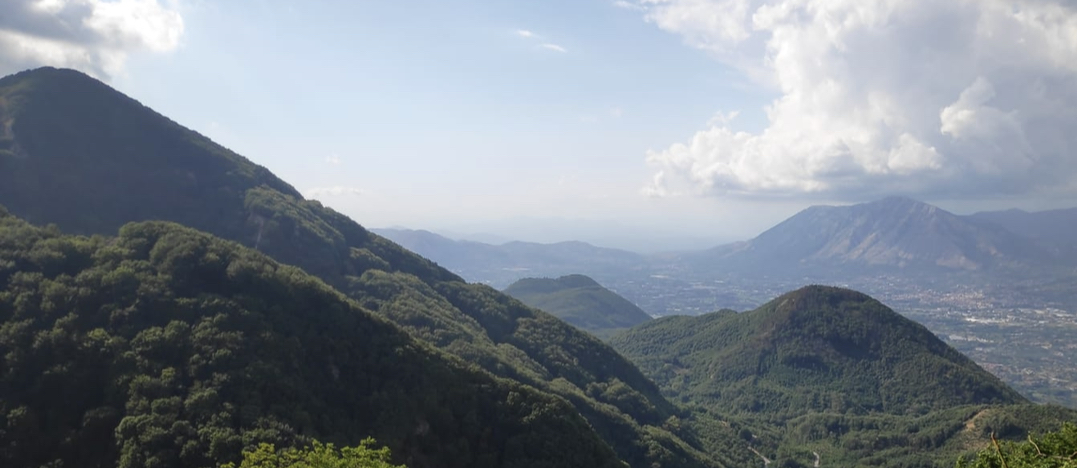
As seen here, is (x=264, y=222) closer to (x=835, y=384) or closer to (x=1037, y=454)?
(x=1037, y=454)

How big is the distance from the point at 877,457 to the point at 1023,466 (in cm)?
8735

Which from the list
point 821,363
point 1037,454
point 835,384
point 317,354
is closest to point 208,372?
point 317,354

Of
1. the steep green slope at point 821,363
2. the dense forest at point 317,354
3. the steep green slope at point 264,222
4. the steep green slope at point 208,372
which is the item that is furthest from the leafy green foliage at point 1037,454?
the steep green slope at point 821,363

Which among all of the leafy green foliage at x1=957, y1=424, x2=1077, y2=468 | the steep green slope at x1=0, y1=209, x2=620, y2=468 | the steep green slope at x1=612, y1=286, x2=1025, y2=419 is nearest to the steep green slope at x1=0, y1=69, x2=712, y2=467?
the steep green slope at x1=0, y1=209, x2=620, y2=468

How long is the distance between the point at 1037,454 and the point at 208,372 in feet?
177

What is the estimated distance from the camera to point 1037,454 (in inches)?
999

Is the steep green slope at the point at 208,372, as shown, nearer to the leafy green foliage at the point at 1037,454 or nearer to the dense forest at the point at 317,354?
the dense forest at the point at 317,354

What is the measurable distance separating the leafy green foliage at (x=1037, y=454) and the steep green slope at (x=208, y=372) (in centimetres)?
3369

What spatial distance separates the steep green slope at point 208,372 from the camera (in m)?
42.8

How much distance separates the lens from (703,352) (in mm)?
171375

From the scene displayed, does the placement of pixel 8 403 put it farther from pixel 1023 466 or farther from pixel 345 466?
pixel 1023 466

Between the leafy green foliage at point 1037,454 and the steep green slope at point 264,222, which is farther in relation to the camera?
the steep green slope at point 264,222

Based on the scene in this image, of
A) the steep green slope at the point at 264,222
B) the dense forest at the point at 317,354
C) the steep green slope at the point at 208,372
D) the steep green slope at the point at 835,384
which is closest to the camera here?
the steep green slope at the point at 208,372

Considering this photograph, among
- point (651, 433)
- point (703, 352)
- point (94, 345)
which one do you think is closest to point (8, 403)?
point (94, 345)
